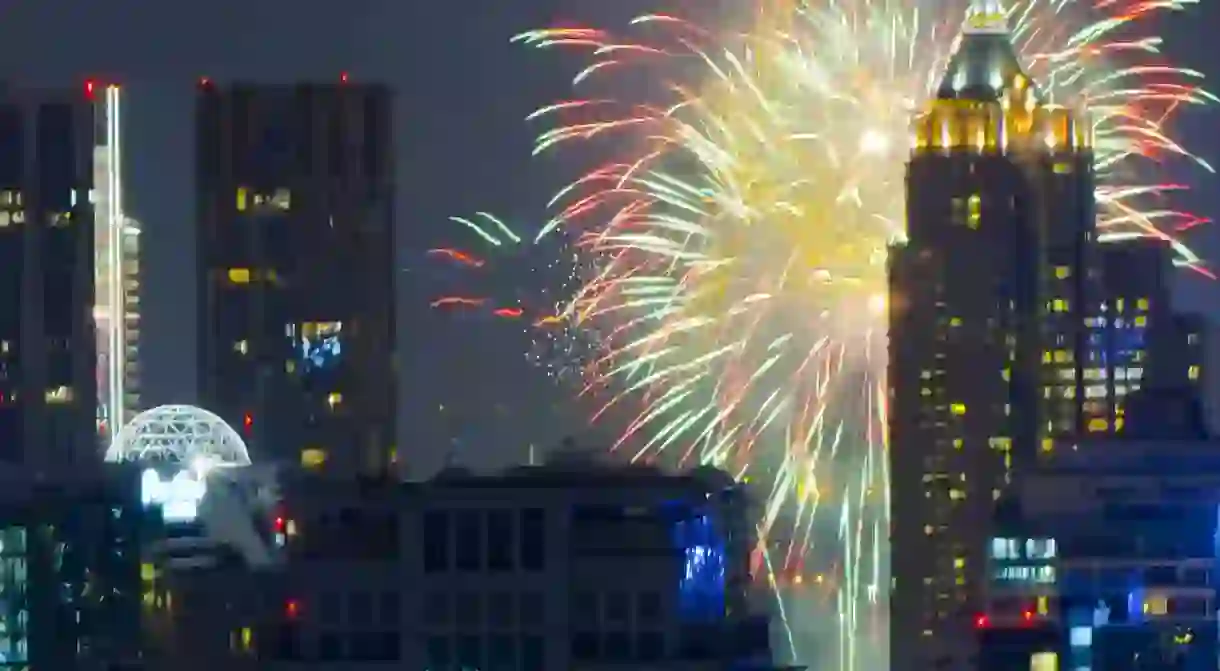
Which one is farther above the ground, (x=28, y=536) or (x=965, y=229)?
(x=965, y=229)

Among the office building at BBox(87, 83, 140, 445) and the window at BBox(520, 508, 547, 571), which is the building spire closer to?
→ the office building at BBox(87, 83, 140, 445)

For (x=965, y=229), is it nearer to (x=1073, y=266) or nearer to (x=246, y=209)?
(x=1073, y=266)

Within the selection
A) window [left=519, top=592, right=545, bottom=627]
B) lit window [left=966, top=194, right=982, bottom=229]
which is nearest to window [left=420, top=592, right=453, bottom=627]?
window [left=519, top=592, right=545, bottom=627]

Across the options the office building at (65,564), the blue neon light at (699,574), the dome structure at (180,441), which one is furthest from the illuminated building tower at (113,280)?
the blue neon light at (699,574)

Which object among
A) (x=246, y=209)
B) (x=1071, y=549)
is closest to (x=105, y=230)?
(x=246, y=209)

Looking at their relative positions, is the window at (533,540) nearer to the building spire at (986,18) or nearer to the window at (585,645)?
the window at (585,645)
